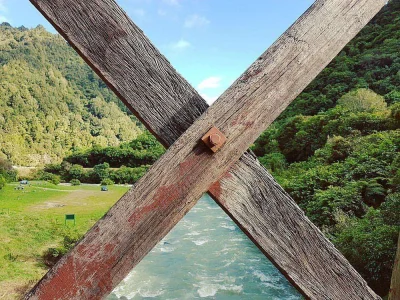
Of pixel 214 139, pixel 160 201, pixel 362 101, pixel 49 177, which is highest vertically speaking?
pixel 362 101

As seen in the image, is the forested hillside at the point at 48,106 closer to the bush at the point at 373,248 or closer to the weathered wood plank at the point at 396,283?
the bush at the point at 373,248

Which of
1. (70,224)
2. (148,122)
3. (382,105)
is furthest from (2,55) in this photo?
(148,122)

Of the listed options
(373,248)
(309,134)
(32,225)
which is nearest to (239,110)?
(373,248)

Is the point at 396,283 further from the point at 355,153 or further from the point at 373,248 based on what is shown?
the point at 355,153

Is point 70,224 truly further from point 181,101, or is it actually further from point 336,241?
point 181,101

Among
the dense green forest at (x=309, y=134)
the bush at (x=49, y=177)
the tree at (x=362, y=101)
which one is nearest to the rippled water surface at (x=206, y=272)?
the dense green forest at (x=309, y=134)

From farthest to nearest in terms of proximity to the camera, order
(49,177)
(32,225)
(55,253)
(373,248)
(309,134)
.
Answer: (49,177)
(309,134)
(32,225)
(55,253)
(373,248)
